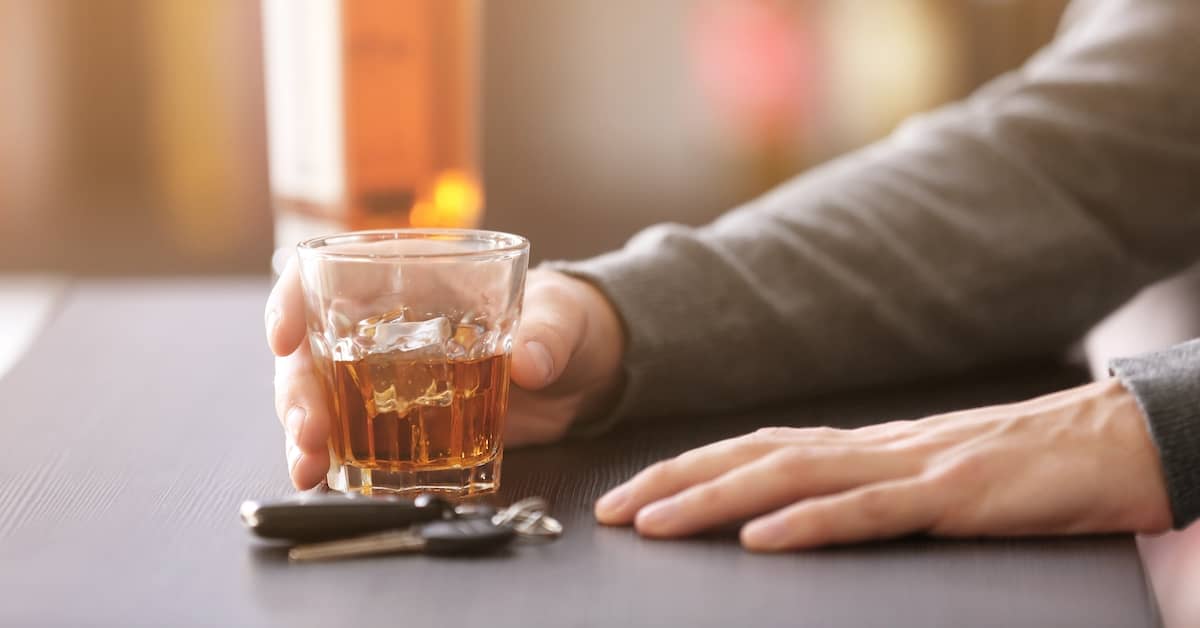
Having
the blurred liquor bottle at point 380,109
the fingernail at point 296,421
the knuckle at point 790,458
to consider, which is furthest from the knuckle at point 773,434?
the blurred liquor bottle at point 380,109

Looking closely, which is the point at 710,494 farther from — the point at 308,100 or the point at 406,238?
the point at 308,100

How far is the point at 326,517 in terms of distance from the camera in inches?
25.1

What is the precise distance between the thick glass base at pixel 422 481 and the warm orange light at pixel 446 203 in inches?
27.4

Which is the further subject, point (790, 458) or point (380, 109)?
point (380, 109)

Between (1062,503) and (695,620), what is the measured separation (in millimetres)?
215

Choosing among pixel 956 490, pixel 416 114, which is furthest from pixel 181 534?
pixel 416 114

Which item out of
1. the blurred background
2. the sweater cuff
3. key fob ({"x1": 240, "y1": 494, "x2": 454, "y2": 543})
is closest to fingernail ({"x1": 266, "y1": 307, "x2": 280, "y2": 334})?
key fob ({"x1": 240, "y1": 494, "x2": 454, "y2": 543})

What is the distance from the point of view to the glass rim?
0.72m

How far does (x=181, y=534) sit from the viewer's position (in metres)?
0.67

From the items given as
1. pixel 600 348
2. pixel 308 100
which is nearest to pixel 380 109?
pixel 308 100

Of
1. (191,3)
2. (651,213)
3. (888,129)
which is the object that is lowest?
(651,213)

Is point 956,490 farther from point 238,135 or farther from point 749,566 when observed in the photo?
point 238,135

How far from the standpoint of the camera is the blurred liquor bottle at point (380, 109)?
54.9 inches

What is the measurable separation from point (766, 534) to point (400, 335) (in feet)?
0.72
